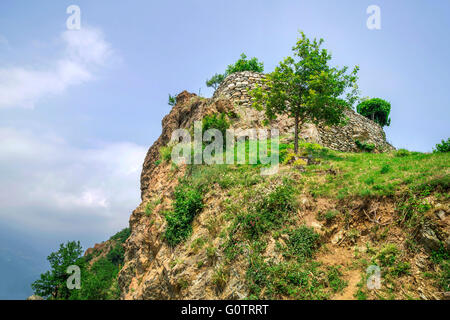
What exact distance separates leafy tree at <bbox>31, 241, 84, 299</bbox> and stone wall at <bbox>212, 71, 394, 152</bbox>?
69.8ft

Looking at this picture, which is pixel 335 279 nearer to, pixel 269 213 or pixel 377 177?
pixel 269 213

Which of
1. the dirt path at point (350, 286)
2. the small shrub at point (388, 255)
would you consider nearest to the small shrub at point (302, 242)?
the dirt path at point (350, 286)

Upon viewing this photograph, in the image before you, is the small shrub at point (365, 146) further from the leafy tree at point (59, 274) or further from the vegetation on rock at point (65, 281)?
the leafy tree at point (59, 274)

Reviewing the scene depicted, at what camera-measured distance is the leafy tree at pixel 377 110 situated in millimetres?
30672

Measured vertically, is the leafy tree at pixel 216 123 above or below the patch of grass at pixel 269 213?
above

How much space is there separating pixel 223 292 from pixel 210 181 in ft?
17.2

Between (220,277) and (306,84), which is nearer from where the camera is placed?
(220,277)

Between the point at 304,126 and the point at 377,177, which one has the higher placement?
the point at 304,126

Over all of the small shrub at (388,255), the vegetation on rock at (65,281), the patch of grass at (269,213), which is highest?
the patch of grass at (269,213)

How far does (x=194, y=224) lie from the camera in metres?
10.2

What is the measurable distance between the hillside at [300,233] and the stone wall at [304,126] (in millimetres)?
4140

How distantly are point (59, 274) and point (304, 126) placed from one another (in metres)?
25.3

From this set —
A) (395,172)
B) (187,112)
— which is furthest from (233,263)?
(187,112)
